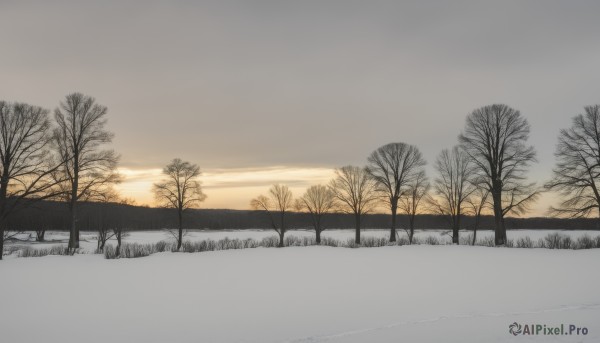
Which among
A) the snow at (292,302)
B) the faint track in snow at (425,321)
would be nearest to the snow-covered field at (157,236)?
the snow at (292,302)

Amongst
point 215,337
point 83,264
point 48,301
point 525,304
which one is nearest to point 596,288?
point 525,304

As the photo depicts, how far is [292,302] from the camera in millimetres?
11227

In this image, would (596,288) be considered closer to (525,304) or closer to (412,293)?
(525,304)

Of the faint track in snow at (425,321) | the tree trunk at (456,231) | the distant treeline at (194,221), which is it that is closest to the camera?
the faint track in snow at (425,321)

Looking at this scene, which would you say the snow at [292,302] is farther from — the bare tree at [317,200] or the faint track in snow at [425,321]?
the bare tree at [317,200]

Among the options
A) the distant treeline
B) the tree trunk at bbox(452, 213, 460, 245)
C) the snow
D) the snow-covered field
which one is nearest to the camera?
the snow

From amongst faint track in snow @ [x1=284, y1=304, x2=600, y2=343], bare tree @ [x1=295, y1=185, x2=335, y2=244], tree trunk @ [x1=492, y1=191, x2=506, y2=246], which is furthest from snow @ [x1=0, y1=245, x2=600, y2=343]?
bare tree @ [x1=295, y1=185, x2=335, y2=244]

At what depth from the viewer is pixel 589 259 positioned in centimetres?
2097

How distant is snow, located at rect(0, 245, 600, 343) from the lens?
27.3 feet

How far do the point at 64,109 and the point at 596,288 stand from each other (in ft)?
109

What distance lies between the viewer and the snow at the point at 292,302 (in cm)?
833

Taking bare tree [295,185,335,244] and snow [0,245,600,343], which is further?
bare tree [295,185,335,244]

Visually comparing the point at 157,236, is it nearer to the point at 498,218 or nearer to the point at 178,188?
the point at 178,188

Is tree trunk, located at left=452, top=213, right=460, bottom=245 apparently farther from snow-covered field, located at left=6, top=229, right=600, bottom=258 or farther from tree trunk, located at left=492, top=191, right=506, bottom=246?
tree trunk, located at left=492, top=191, right=506, bottom=246
